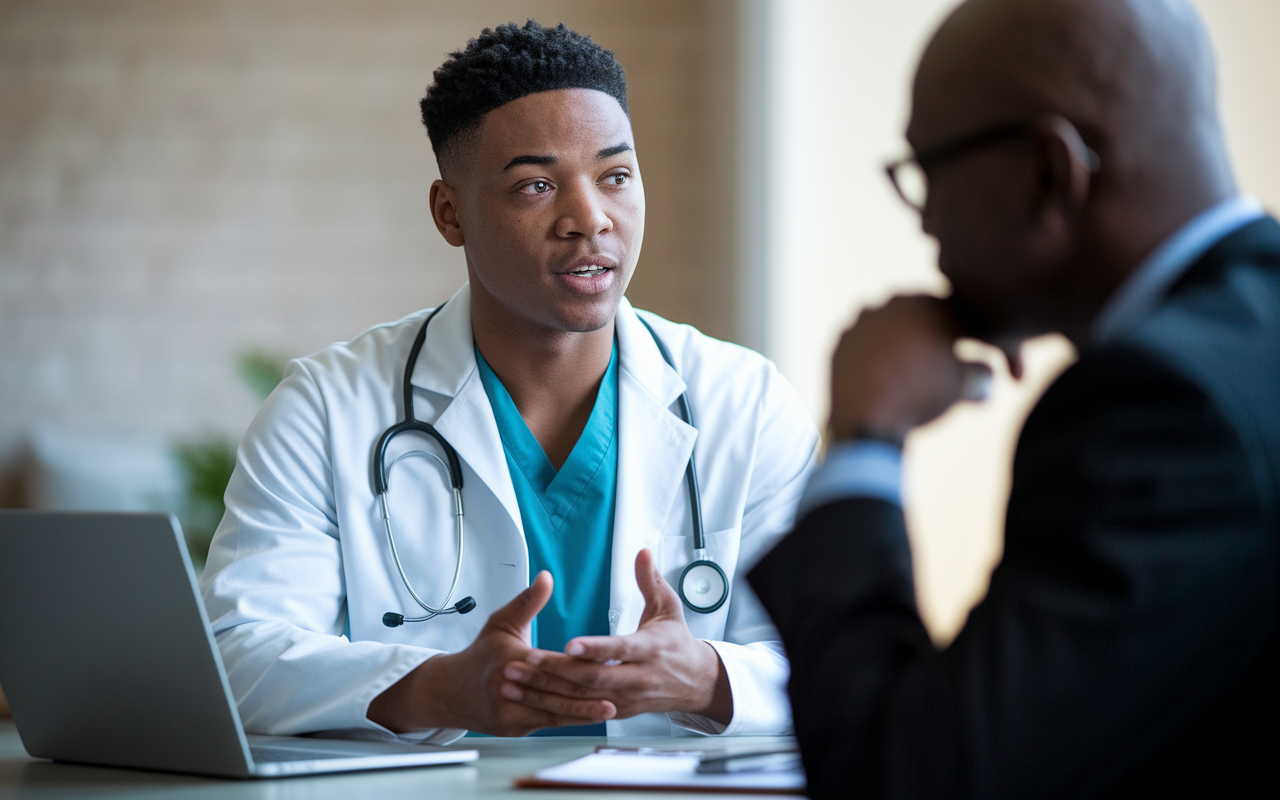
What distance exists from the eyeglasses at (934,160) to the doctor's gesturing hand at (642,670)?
0.48 metres

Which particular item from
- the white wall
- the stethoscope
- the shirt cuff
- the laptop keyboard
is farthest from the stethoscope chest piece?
the white wall

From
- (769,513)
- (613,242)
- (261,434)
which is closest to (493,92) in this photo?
(613,242)

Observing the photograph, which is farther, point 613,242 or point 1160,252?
point 613,242

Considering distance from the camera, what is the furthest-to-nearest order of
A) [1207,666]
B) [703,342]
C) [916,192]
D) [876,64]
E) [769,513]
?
1. [876,64]
2. [703,342]
3. [769,513]
4. [916,192]
5. [1207,666]

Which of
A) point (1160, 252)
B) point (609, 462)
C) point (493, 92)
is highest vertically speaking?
point (493, 92)

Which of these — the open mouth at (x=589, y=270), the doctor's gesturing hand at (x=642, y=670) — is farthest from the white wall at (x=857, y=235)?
the doctor's gesturing hand at (x=642, y=670)

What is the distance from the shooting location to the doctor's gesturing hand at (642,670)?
1119 mm

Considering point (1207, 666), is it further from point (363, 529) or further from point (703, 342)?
point (703, 342)

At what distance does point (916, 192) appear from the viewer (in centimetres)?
84

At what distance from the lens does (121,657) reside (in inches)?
37.9

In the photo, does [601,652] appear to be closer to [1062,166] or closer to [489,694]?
[489,694]

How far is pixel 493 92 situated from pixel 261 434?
57cm

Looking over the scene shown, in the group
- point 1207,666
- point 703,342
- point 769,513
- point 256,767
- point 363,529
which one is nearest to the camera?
point 1207,666

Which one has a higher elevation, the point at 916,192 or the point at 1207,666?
the point at 916,192
